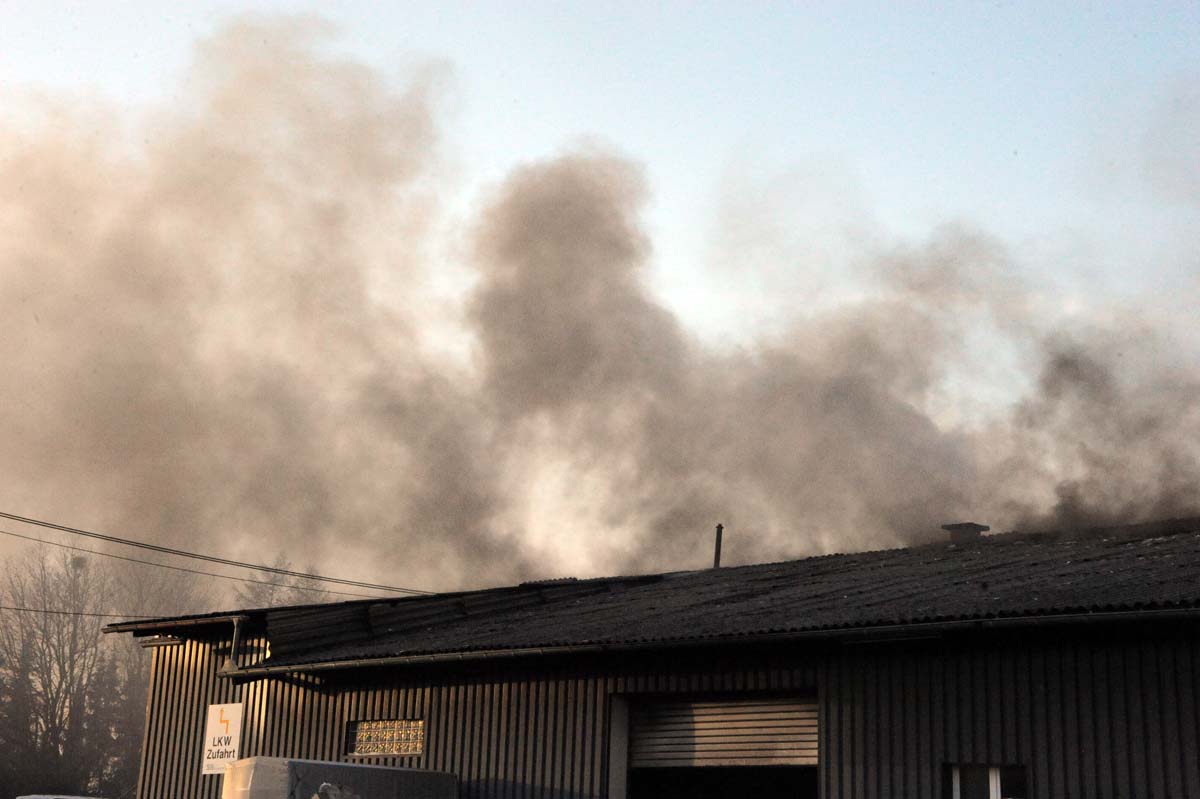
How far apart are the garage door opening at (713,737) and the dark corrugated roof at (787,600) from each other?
1012mm

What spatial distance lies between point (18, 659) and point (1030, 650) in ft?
174

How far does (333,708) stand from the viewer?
2047cm

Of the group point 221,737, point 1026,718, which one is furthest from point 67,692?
point 1026,718

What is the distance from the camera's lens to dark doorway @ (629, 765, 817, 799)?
17.1m

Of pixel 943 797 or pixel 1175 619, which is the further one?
pixel 943 797

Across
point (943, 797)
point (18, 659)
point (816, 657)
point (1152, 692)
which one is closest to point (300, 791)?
point (816, 657)

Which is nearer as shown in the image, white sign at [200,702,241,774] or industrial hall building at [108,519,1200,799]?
industrial hall building at [108,519,1200,799]

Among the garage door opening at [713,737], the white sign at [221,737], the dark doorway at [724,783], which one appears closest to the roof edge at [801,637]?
the garage door opening at [713,737]

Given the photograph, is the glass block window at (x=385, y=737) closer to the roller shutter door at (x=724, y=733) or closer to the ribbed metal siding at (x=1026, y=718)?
the roller shutter door at (x=724, y=733)

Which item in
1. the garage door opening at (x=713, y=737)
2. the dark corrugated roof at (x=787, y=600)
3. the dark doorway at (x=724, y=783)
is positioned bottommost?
the dark doorway at (x=724, y=783)

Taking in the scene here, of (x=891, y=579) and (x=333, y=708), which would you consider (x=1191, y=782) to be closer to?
(x=891, y=579)

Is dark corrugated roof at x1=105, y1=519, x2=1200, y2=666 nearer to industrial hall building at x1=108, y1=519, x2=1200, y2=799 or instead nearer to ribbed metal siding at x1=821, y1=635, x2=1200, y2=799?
industrial hall building at x1=108, y1=519, x2=1200, y2=799

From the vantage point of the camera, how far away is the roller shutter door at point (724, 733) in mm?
15328

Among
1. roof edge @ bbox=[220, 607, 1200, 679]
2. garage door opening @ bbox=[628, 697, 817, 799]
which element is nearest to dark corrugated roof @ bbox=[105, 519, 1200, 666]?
roof edge @ bbox=[220, 607, 1200, 679]
